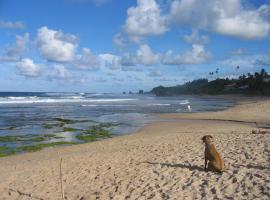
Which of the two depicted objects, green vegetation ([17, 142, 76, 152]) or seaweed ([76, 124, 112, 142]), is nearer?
green vegetation ([17, 142, 76, 152])

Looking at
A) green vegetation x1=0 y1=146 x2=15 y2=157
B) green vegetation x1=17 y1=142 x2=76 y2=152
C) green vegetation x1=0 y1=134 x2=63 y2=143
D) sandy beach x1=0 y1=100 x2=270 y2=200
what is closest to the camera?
sandy beach x1=0 y1=100 x2=270 y2=200

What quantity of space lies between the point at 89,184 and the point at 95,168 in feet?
5.14

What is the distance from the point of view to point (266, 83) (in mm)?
100188

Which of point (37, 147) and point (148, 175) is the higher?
point (148, 175)

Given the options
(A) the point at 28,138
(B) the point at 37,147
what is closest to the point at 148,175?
(B) the point at 37,147

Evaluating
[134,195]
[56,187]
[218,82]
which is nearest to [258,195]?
[134,195]

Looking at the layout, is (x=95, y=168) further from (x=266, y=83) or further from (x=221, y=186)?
(x=266, y=83)

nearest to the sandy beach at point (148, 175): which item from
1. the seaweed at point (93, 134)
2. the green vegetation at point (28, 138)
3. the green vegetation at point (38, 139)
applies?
the green vegetation at point (38, 139)

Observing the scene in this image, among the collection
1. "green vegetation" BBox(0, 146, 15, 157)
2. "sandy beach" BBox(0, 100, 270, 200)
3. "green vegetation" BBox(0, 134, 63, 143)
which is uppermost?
"sandy beach" BBox(0, 100, 270, 200)

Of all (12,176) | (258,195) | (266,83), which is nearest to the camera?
(258,195)

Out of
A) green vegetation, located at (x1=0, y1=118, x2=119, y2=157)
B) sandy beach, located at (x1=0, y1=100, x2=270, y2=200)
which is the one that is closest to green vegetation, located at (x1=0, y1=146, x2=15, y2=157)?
green vegetation, located at (x1=0, y1=118, x2=119, y2=157)

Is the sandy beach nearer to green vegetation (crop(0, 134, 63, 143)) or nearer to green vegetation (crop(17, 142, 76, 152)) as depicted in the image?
green vegetation (crop(17, 142, 76, 152))

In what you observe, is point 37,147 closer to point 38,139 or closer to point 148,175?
point 38,139

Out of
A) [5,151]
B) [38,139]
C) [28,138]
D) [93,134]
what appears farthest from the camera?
[93,134]
